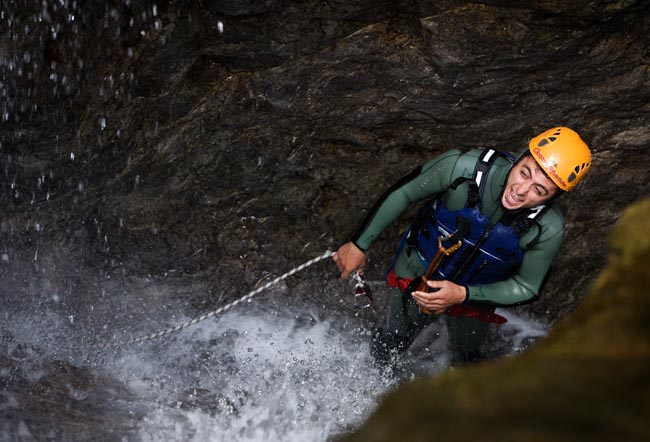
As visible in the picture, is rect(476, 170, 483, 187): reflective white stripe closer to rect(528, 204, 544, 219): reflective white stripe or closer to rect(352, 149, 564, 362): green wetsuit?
rect(352, 149, 564, 362): green wetsuit

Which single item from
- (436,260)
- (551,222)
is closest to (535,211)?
(551,222)

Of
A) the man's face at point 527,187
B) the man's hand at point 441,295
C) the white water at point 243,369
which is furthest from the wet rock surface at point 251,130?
the man's hand at point 441,295

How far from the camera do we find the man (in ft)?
15.0

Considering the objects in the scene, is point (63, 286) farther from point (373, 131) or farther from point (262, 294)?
point (373, 131)

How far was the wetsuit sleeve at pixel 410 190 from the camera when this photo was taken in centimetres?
481

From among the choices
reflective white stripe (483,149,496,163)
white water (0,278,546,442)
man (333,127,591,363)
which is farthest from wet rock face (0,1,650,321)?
man (333,127,591,363)

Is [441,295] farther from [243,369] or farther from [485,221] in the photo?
[243,369]

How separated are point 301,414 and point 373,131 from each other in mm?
2824

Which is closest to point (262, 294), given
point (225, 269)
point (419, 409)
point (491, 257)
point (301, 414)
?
point (225, 269)

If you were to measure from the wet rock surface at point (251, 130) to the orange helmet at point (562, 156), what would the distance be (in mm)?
1278

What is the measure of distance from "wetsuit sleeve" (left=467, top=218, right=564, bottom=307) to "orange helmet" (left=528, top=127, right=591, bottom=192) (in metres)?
0.39

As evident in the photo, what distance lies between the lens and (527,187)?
178 inches

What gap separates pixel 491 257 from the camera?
496 cm

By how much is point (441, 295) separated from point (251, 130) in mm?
2658
